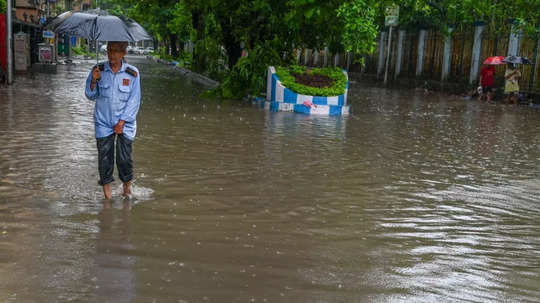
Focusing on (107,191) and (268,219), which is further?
(107,191)

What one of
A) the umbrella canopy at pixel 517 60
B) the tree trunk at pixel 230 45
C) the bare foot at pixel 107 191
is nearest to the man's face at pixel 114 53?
the bare foot at pixel 107 191

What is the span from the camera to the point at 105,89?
6707 millimetres

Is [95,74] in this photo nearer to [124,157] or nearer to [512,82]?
[124,157]

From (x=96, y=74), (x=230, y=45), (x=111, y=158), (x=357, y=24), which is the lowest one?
(x=111, y=158)

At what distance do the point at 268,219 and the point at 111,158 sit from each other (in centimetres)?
177

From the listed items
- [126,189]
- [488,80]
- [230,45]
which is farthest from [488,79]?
[126,189]

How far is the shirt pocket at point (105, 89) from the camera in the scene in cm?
668

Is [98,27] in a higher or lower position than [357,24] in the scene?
lower

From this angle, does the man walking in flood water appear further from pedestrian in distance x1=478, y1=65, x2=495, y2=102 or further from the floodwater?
pedestrian in distance x1=478, y1=65, x2=495, y2=102

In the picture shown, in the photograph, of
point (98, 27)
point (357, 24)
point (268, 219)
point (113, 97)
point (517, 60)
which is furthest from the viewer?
point (517, 60)

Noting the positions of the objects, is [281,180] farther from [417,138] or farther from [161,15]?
[161,15]

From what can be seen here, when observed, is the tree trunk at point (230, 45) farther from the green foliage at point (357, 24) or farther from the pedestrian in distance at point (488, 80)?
the pedestrian in distance at point (488, 80)

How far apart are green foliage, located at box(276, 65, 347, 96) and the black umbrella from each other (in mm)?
11550

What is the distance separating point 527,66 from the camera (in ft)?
84.9
